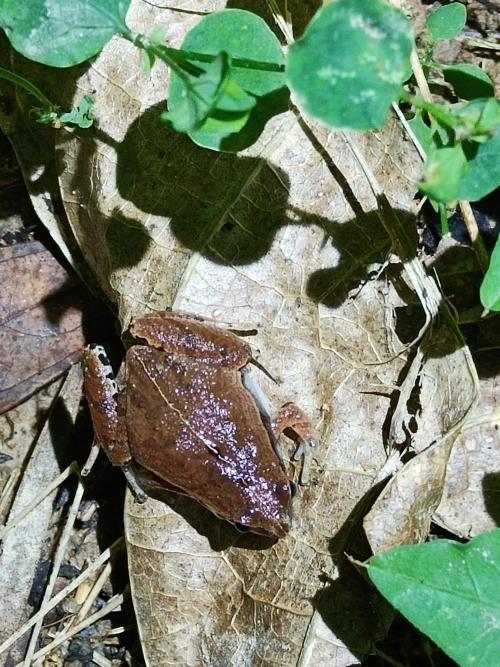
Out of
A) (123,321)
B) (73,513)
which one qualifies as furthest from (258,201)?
(73,513)

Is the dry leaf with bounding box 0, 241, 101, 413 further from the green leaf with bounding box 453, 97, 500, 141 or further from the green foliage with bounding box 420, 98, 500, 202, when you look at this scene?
the green leaf with bounding box 453, 97, 500, 141

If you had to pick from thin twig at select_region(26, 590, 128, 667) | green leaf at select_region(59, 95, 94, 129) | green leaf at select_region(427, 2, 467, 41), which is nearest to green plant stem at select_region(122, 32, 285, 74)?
green leaf at select_region(59, 95, 94, 129)

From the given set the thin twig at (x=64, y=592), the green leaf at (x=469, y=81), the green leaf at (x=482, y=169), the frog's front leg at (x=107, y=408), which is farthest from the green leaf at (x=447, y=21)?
the thin twig at (x=64, y=592)

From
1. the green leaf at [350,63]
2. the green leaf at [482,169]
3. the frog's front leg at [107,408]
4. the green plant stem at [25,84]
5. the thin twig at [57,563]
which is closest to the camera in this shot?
the green leaf at [350,63]

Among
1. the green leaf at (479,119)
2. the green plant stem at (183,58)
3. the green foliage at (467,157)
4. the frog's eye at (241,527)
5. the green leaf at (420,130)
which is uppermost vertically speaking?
the green plant stem at (183,58)

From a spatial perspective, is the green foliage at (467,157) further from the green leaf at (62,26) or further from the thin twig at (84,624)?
the thin twig at (84,624)

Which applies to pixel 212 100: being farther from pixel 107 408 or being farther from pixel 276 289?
pixel 107 408
